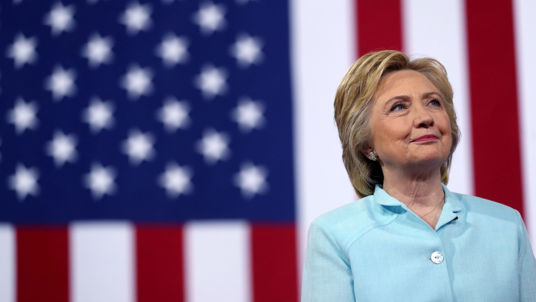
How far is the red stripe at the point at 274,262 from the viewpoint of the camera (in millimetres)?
2047

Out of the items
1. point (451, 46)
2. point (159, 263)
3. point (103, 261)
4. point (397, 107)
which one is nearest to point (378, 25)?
point (451, 46)

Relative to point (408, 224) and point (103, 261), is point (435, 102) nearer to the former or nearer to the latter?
point (408, 224)

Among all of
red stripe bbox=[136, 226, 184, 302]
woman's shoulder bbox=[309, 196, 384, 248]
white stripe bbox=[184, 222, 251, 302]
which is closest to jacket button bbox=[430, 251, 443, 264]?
woman's shoulder bbox=[309, 196, 384, 248]

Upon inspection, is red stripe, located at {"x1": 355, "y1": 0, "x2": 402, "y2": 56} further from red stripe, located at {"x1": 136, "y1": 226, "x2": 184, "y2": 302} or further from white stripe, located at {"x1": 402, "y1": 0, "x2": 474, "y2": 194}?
red stripe, located at {"x1": 136, "y1": 226, "x2": 184, "y2": 302}

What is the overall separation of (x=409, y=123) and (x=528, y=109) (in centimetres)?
98

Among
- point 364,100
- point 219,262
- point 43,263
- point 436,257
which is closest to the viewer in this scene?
point 436,257

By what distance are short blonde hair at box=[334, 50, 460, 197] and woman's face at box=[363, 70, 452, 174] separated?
19mm

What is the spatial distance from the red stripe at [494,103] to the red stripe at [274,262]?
0.61 m

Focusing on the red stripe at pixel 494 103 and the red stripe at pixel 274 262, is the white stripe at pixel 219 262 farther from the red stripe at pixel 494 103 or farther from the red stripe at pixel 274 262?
the red stripe at pixel 494 103

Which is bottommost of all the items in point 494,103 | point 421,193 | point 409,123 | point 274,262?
point 274,262

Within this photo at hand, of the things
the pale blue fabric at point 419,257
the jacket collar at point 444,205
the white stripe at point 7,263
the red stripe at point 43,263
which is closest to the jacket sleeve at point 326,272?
the pale blue fabric at point 419,257

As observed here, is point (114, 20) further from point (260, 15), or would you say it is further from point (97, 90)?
point (260, 15)

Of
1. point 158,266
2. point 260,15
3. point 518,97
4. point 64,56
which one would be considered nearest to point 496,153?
point 518,97

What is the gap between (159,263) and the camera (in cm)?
211
